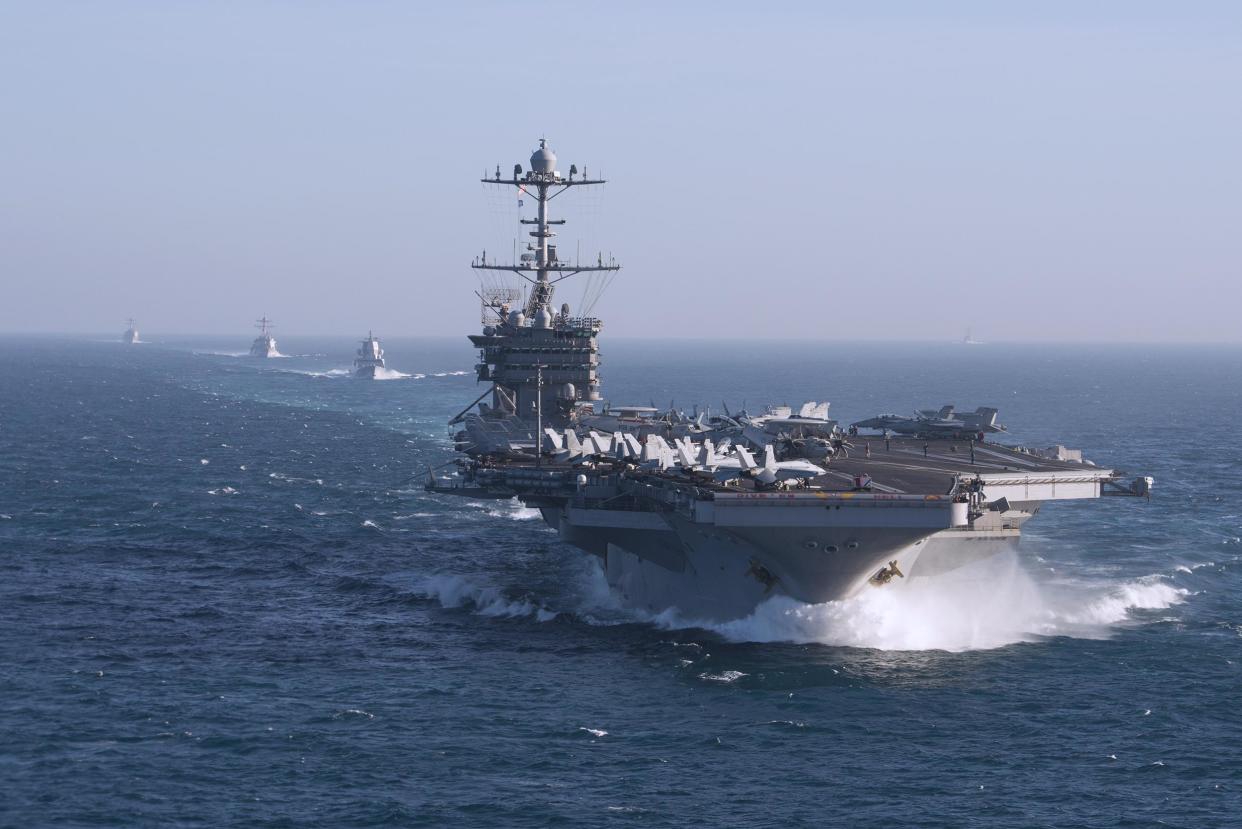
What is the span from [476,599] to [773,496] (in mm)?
11398

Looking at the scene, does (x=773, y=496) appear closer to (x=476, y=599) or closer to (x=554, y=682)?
(x=554, y=682)

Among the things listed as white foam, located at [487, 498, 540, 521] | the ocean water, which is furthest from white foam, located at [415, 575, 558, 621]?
white foam, located at [487, 498, 540, 521]

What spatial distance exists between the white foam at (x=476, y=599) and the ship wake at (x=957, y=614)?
3.61 m

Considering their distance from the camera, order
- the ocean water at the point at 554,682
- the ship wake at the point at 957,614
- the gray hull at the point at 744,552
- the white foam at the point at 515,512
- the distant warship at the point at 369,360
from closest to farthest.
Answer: the ocean water at the point at 554,682 → the gray hull at the point at 744,552 → the ship wake at the point at 957,614 → the white foam at the point at 515,512 → the distant warship at the point at 369,360

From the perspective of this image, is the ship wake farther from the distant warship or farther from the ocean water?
the distant warship

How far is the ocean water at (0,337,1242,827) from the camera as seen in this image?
76.4 feet

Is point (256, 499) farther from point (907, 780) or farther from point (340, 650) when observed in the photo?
point (907, 780)

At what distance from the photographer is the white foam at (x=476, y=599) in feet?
120

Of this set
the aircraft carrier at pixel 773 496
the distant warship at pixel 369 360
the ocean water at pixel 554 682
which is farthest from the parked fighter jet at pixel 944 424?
the distant warship at pixel 369 360

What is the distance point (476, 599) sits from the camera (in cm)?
3800

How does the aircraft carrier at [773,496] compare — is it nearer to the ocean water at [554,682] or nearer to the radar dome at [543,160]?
the ocean water at [554,682]

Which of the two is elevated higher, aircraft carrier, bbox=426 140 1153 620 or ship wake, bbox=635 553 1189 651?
aircraft carrier, bbox=426 140 1153 620

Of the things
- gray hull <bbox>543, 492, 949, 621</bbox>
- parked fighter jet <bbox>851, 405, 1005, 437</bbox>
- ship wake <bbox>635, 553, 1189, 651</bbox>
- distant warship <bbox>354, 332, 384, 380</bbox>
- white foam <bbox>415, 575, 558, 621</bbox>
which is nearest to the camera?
gray hull <bbox>543, 492, 949, 621</bbox>

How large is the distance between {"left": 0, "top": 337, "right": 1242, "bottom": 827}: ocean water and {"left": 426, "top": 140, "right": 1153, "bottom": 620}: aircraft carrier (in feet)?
3.24
